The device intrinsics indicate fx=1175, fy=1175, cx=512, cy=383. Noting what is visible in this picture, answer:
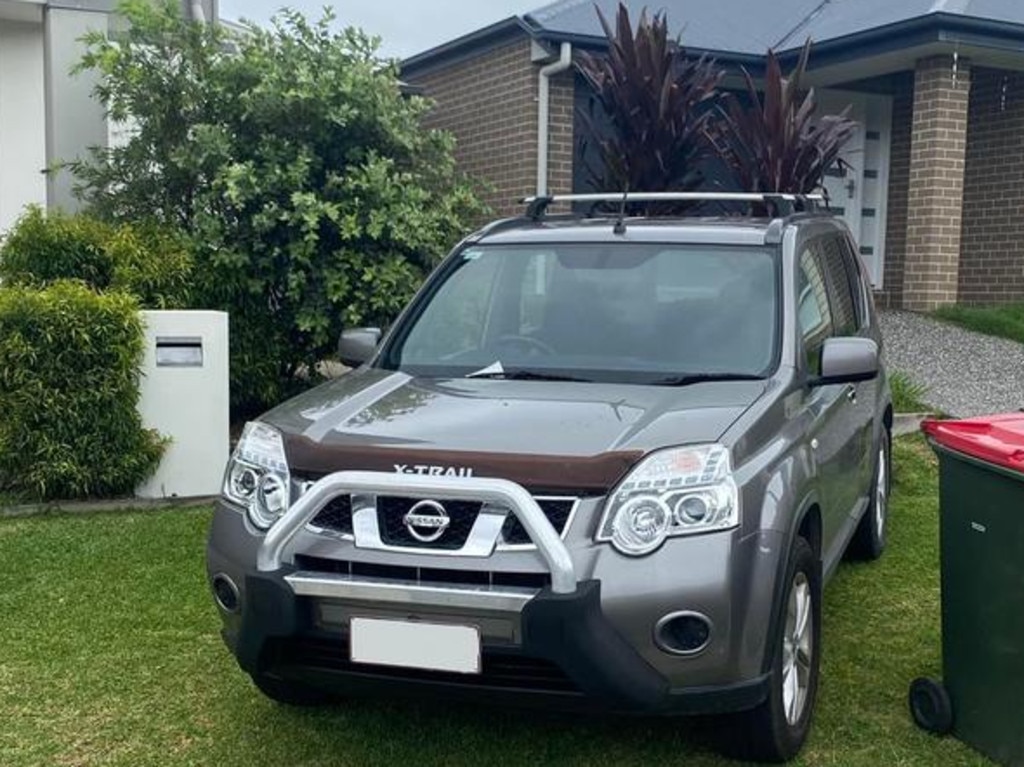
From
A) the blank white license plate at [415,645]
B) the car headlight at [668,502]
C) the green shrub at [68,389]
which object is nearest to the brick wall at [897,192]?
the green shrub at [68,389]

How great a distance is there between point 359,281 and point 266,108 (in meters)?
1.35

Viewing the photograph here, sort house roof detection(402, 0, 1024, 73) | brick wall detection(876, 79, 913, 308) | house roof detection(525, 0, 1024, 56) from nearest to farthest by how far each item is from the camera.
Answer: house roof detection(402, 0, 1024, 73)
house roof detection(525, 0, 1024, 56)
brick wall detection(876, 79, 913, 308)

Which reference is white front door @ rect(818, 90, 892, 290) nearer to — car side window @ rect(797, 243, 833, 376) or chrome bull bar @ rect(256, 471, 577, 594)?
car side window @ rect(797, 243, 833, 376)

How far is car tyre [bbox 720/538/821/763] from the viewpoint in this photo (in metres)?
3.39

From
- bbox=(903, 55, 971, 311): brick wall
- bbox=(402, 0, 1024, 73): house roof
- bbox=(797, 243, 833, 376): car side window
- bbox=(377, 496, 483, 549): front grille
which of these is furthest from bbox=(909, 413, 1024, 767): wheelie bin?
bbox=(903, 55, 971, 311): brick wall

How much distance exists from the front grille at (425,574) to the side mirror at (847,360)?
4.91ft

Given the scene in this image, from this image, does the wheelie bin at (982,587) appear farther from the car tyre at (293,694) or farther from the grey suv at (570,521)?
the car tyre at (293,694)

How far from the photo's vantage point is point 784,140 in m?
8.87

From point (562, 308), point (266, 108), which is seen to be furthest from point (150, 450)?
point (562, 308)

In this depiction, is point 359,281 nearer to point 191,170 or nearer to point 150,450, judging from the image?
point 191,170

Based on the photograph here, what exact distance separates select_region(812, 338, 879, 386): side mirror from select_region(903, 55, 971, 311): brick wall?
8145mm

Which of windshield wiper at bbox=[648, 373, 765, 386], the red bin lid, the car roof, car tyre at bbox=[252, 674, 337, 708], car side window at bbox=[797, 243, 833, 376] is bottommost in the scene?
car tyre at bbox=[252, 674, 337, 708]

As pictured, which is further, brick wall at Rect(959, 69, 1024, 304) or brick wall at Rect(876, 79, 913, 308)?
brick wall at Rect(876, 79, 913, 308)

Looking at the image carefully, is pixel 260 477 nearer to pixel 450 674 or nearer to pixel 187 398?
pixel 450 674
